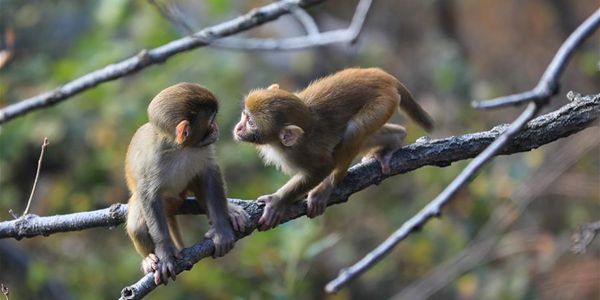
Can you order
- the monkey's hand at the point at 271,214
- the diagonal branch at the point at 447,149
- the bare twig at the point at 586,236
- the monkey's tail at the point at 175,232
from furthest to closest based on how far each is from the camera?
the monkey's tail at the point at 175,232 < the monkey's hand at the point at 271,214 < the diagonal branch at the point at 447,149 < the bare twig at the point at 586,236

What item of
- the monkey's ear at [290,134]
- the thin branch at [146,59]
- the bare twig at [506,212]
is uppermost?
the thin branch at [146,59]

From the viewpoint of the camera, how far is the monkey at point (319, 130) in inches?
187

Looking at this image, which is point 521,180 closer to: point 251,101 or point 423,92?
point 423,92

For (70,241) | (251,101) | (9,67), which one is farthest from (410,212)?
(251,101)

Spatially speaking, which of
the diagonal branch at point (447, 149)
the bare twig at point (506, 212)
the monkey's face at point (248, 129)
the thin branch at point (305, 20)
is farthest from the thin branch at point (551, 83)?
the bare twig at point (506, 212)

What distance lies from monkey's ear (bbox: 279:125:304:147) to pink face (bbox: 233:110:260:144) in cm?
15

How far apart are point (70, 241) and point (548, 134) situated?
753 cm

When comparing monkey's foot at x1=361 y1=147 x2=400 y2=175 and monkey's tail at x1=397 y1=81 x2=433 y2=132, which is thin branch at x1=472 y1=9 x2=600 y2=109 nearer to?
monkey's foot at x1=361 y1=147 x2=400 y2=175

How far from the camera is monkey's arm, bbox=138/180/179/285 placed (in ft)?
14.7

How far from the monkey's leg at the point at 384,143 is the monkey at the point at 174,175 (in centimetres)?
81

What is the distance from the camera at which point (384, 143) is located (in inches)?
195

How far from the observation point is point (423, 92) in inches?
493

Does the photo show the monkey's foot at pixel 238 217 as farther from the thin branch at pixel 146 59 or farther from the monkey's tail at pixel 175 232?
the thin branch at pixel 146 59

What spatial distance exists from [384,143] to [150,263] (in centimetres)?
145
